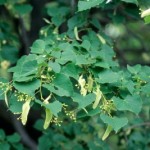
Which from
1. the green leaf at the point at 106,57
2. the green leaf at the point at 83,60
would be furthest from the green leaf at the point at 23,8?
the green leaf at the point at 83,60

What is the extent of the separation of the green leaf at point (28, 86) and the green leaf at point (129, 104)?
33cm

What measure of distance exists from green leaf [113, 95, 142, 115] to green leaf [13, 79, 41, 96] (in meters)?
0.33

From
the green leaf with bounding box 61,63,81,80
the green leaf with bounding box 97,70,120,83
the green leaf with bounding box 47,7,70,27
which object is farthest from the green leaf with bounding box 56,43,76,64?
the green leaf with bounding box 47,7,70,27

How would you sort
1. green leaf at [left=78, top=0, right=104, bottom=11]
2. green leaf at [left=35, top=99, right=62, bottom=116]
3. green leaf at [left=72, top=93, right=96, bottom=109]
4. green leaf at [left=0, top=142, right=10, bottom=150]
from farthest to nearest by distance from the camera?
green leaf at [left=0, top=142, right=10, bottom=150] → green leaf at [left=78, top=0, right=104, bottom=11] → green leaf at [left=72, top=93, right=96, bottom=109] → green leaf at [left=35, top=99, right=62, bottom=116]

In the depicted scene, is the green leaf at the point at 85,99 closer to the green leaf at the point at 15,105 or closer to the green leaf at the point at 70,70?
the green leaf at the point at 70,70

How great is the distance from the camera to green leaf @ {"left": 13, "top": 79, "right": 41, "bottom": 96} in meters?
1.84

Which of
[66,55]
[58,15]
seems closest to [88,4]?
[66,55]

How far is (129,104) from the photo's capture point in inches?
78.5

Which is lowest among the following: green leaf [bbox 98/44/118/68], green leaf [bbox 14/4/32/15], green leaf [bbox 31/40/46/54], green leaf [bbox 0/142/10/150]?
green leaf [bbox 0/142/10/150]

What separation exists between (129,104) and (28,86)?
421mm

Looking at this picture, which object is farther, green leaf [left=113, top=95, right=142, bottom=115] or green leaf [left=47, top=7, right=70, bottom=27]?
green leaf [left=47, top=7, right=70, bottom=27]

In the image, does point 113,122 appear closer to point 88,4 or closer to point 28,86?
point 28,86

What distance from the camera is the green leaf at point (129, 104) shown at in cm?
197

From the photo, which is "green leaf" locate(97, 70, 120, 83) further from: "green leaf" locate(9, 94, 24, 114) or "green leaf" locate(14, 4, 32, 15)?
"green leaf" locate(14, 4, 32, 15)
